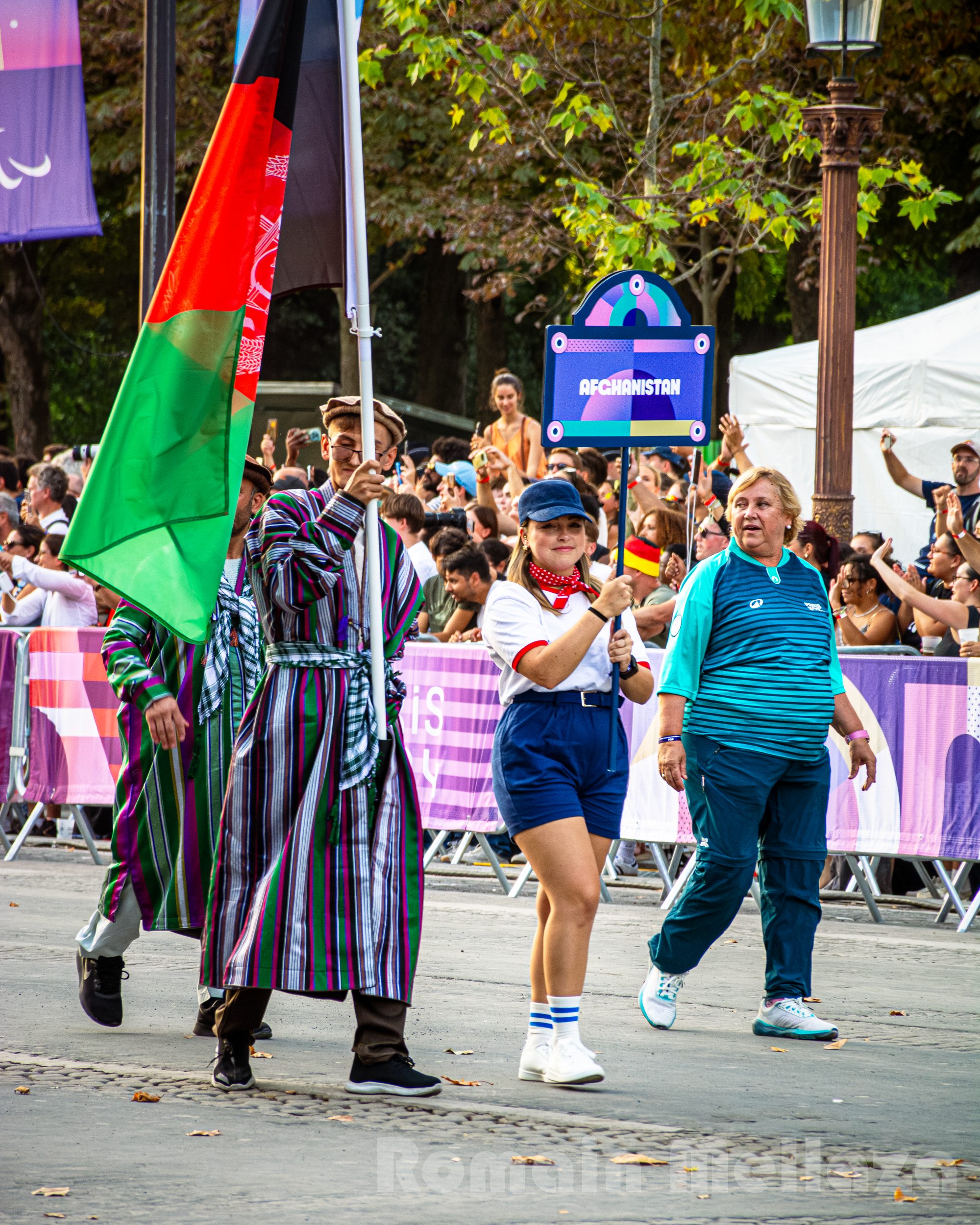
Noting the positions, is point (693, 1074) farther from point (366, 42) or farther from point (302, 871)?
point (366, 42)

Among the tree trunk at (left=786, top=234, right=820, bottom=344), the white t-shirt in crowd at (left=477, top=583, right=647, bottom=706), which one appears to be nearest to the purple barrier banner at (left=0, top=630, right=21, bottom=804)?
the white t-shirt in crowd at (left=477, top=583, right=647, bottom=706)

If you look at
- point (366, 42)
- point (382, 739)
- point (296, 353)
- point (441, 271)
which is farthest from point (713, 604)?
point (296, 353)

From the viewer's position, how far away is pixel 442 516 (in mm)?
13180

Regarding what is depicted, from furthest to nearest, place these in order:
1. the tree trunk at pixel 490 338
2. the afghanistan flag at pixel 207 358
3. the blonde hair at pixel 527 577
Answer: the tree trunk at pixel 490 338 < the blonde hair at pixel 527 577 < the afghanistan flag at pixel 207 358

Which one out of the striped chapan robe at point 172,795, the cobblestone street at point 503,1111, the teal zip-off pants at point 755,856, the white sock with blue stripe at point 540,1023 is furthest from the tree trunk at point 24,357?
the white sock with blue stripe at point 540,1023

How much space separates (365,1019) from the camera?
5.52 meters

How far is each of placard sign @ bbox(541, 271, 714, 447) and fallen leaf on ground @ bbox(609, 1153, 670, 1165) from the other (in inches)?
106

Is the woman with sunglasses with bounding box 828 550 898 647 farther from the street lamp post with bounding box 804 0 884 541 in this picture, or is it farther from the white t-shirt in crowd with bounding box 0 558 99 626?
the white t-shirt in crowd with bounding box 0 558 99 626

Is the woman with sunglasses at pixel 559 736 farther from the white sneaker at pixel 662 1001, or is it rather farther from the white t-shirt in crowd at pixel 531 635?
the white sneaker at pixel 662 1001

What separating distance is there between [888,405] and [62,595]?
809cm

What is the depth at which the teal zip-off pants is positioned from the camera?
22.0 ft

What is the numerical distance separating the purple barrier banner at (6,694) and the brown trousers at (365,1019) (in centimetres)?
689

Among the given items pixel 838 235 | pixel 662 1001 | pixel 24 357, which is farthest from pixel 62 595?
pixel 24 357

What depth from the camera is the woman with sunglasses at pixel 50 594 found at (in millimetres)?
12672
